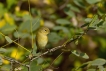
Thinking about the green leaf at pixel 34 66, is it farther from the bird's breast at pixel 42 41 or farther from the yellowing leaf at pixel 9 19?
the yellowing leaf at pixel 9 19

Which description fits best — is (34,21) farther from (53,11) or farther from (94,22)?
(53,11)

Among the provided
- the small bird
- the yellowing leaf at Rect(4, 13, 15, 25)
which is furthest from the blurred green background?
the small bird

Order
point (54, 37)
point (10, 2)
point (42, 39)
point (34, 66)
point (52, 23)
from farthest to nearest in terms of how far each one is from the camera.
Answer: point (52, 23), point (10, 2), point (54, 37), point (42, 39), point (34, 66)

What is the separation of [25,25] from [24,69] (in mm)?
976

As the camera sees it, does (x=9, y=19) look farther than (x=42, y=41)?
Yes

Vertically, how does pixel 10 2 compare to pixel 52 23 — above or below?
above

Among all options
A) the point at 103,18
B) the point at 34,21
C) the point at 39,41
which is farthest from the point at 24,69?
the point at 34,21

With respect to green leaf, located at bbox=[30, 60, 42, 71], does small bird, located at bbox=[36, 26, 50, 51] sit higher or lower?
higher

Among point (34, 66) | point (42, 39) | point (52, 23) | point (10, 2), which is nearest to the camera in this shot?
point (34, 66)

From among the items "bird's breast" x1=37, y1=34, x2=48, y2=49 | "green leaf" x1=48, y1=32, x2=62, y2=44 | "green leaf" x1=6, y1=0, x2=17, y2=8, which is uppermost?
"green leaf" x1=6, y1=0, x2=17, y2=8

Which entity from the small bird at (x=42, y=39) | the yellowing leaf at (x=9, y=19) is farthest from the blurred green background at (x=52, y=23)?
the small bird at (x=42, y=39)

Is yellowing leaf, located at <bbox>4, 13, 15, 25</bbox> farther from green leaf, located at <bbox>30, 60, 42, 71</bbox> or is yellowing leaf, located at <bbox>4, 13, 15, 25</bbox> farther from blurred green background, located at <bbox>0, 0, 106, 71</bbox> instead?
green leaf, located at <bbox>30, 60, 42, 71</bbox>

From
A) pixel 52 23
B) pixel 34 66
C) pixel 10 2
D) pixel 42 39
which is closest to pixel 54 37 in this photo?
pixel 10 2

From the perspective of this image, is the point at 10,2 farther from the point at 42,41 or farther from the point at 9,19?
the point at 42,41
